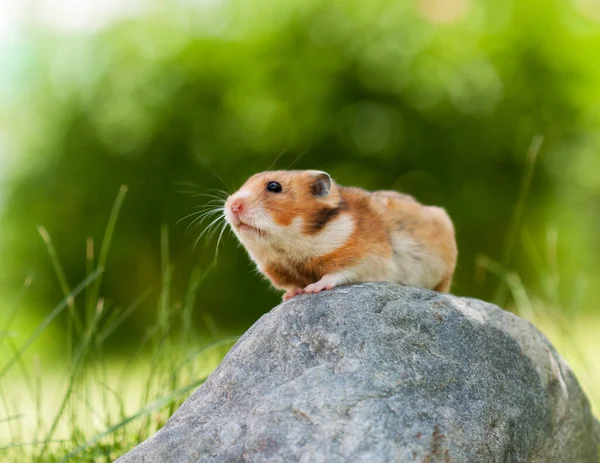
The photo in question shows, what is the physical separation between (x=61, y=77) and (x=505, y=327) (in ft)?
26.6

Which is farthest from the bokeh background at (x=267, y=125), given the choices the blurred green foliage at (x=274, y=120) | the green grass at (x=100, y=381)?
the green grass at (x=100, y=381)

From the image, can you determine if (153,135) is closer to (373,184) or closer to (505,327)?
(373,184)

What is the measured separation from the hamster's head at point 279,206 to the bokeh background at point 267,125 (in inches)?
223

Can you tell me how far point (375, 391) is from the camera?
3.36m

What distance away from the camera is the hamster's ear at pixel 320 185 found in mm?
4406

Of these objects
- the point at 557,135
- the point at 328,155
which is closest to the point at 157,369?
the point at 328,155

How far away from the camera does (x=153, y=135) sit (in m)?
10.6

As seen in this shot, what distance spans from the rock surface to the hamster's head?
44 cm

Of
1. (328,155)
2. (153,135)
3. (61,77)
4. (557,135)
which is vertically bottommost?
(557,135)

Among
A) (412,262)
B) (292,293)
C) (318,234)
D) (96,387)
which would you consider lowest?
(96,387)

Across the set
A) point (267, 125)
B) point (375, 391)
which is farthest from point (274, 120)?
point (375, 391)

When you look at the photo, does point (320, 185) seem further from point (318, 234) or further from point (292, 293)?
point (292, 293)

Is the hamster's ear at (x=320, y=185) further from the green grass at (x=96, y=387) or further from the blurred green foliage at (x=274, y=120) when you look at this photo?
the blurred green foliage at (x=274, y=120)

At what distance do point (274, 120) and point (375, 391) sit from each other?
7.32 meters
